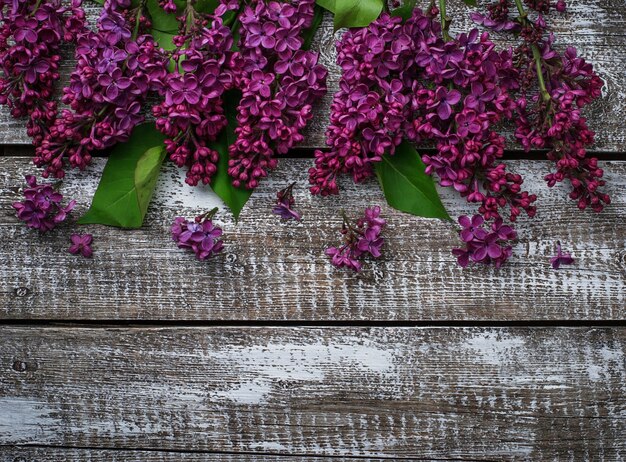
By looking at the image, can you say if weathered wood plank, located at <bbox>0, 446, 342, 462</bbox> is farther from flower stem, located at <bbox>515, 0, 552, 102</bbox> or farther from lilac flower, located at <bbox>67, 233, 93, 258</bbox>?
flower stem, located at <bbox>515, 0, 552, 102</bbox>

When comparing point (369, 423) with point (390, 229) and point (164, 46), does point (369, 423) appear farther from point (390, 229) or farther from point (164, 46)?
point (164, 46)

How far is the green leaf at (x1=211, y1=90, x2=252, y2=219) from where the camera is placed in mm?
846

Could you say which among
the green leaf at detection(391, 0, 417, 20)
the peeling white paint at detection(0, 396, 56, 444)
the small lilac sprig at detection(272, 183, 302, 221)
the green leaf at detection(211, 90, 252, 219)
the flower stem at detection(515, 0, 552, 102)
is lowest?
the peeling white paint at detection(0, 396, 56, 444)

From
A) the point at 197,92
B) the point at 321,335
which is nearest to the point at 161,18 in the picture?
the point at 197,92

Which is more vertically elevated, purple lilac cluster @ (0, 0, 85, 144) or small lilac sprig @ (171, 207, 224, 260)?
purple lilac cluster @ (0, 0, 85, 144)

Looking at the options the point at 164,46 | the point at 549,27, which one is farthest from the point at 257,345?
the point at 549,27

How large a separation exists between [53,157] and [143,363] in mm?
309

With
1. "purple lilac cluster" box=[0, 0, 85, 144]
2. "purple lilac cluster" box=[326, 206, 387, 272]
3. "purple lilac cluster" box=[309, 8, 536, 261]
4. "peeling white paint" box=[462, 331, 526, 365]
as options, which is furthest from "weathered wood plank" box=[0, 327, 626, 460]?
"purple lilac cluster" box=[0, 0, 85, 144]

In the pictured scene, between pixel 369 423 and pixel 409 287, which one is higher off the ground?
pixel 409 287

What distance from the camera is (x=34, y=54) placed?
0.84m

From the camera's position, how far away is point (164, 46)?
86 cm

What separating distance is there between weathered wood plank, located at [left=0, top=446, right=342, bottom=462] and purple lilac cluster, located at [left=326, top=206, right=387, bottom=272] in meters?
0.28

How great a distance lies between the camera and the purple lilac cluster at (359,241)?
841mm

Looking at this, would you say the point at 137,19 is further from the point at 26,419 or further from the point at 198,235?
the point at 26,419
